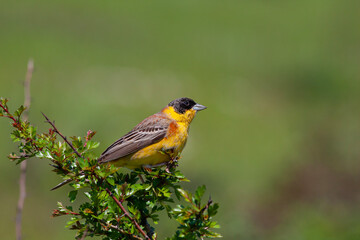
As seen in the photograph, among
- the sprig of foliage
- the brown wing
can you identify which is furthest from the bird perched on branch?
the sprig of foliage

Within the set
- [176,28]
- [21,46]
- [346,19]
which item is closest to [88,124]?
[21,46]

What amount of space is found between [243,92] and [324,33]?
22.8 feet

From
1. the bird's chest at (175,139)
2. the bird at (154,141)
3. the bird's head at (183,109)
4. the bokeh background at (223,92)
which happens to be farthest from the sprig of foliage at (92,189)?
the bokeh background at (223,92)

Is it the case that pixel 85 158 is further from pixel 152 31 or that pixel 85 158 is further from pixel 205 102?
pixel 152 31

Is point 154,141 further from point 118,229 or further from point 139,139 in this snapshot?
point 118,229

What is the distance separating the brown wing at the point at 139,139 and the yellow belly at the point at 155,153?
5 cm

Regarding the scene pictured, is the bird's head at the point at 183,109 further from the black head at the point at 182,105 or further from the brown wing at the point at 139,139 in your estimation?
the brown wing at the point at 139,139

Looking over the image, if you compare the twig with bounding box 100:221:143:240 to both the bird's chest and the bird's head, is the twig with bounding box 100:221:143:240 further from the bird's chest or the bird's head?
the bird's head

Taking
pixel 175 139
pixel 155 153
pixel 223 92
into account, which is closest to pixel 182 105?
pixel 175 139

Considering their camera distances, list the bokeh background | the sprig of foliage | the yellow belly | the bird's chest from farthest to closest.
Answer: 1. the bokeh background
2. the bird's chest
3. the yellow belly
4. the sprig of foliage

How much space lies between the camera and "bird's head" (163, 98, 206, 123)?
19.3 ft

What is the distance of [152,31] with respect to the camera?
22.1 metres

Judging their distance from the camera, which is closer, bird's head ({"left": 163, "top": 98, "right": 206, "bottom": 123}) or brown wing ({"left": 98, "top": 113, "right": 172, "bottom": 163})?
brown wing ({"left": 98, "top": 113, "right": 172, "bottom": 163})

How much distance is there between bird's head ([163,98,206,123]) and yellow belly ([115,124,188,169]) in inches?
10.3
